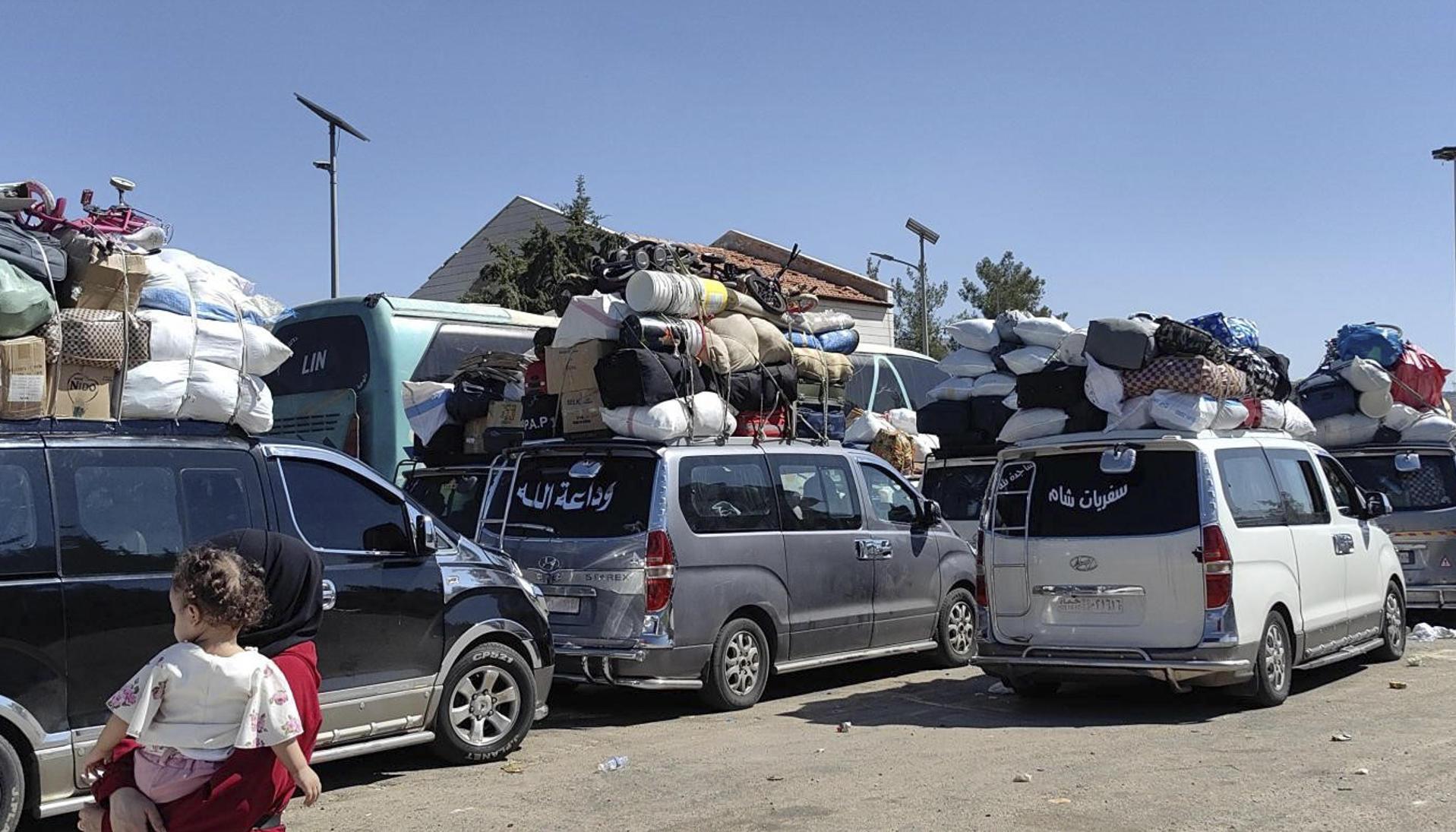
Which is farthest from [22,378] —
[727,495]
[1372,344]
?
[1372,344]

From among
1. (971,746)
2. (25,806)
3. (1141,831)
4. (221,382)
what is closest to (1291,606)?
(971,746)

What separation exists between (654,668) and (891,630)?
8.88 ft

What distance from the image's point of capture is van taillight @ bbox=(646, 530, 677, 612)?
9461 millimetres

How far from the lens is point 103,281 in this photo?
23.7 feet

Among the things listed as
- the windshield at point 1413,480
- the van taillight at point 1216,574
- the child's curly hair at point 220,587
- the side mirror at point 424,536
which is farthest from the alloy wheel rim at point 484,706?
the windshield at point 1413,480

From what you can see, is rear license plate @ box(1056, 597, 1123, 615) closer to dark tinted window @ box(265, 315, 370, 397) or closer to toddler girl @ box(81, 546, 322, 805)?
toddler girl @ box(81, 546, 322, 805)

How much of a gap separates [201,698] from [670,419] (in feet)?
20.2

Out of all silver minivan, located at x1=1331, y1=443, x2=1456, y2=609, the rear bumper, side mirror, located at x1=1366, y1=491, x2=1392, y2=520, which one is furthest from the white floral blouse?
the rear bumper

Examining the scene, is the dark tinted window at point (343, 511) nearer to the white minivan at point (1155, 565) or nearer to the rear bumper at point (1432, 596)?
the white minivan at point (1155, 565)

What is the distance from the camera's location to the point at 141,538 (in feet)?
22.2

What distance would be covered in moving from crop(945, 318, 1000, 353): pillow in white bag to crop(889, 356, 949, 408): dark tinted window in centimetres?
583

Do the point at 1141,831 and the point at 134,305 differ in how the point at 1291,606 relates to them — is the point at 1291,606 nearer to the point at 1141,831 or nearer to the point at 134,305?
the point at 1141,831

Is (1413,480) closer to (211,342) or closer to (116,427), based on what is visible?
(211,342)

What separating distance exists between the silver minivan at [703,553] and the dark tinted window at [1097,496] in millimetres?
1570
